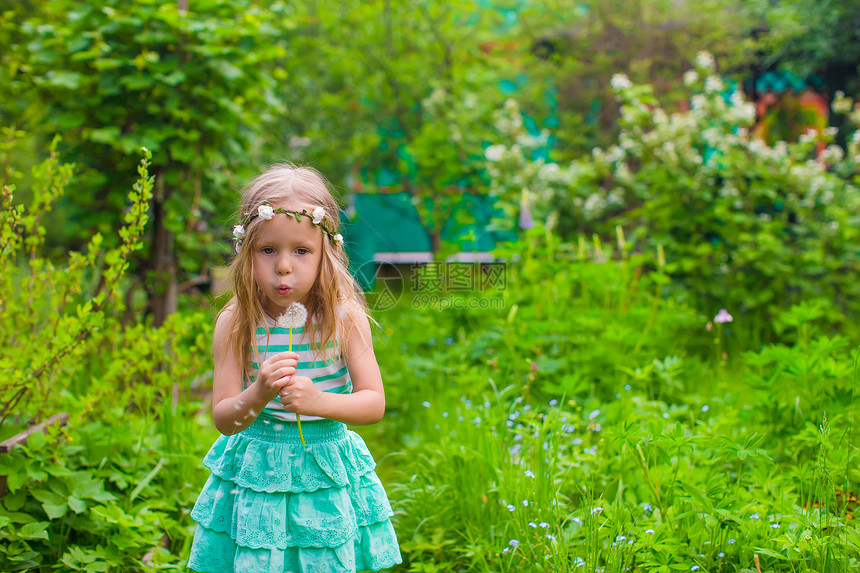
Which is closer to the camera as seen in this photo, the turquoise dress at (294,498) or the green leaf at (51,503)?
the turquoise dress at (294,498)

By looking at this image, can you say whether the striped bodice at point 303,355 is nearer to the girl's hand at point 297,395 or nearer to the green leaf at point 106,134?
the girl's hand at point 297,395

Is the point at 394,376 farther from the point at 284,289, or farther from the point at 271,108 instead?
the point at 284,289

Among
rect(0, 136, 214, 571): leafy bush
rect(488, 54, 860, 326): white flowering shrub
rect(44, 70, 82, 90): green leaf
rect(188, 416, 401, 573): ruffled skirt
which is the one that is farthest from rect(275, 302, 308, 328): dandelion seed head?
rect(488, 54, 860, 326): white flowering shrub

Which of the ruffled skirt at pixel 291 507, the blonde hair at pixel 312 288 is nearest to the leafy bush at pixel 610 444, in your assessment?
the ruffled skirt at pixel 291 507

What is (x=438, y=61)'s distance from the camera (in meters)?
7.70

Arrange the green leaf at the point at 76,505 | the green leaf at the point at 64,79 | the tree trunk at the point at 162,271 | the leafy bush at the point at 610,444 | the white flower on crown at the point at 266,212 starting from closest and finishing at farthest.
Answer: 1. the white flower on crown at the point at 266,212
2. the leafy bush at the point at 610,444
3. the green leaf at the point at 76,505
4. the green leaf at the point at 64,79
5. the tree trunk at the point at 162,271

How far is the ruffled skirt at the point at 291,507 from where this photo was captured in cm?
153

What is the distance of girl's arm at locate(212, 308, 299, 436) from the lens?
54.1 inches

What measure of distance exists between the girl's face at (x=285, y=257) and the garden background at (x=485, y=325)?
1.24ft

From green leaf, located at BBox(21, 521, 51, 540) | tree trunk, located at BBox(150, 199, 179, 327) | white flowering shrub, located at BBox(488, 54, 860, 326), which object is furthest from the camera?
white flowering shrub, located at BBox(488, 54, 860, 326)

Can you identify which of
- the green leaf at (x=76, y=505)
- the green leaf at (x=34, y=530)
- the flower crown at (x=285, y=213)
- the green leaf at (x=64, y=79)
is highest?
the green leaf at (x=64, y=79)

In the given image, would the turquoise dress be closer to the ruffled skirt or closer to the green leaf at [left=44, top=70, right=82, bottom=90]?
the ruffled skirt

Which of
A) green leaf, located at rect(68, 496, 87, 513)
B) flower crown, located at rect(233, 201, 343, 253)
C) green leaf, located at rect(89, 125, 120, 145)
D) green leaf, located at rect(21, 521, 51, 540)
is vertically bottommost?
green leaf, located at rect(21, 521, 51, 540)

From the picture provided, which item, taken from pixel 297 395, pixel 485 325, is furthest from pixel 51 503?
pixel 485 325
